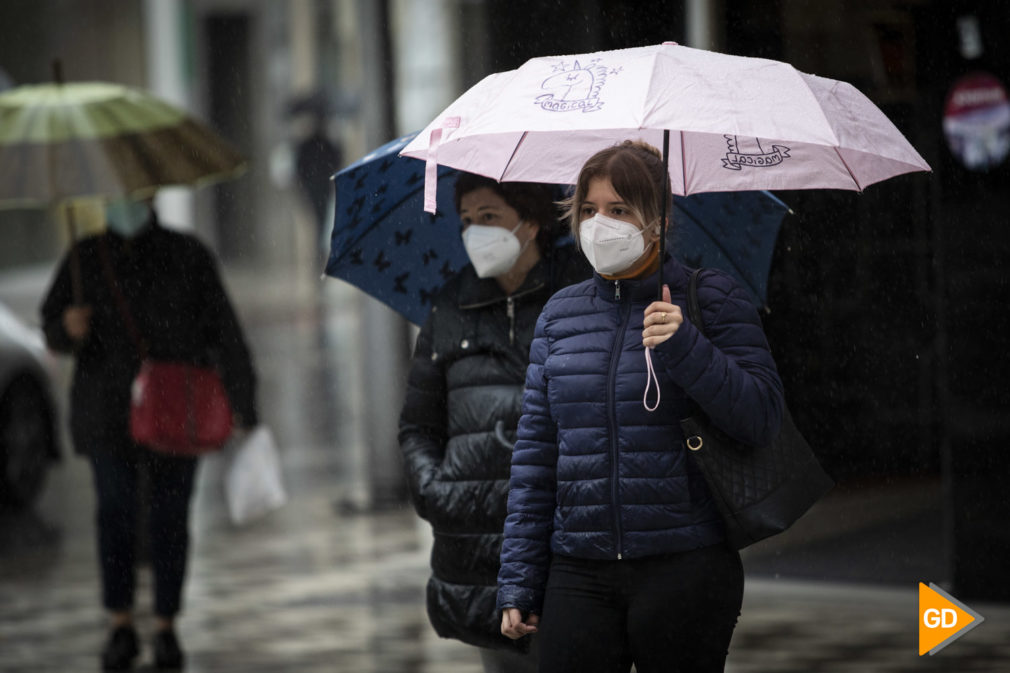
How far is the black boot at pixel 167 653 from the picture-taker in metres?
6.73

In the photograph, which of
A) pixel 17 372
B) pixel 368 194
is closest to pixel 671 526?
pixel 368 194

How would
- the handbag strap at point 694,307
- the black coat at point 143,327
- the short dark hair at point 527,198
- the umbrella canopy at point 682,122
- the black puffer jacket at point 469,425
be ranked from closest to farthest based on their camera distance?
the umbrella canopy at point 682,122 < the handbag strap at point 694,307 < the black puffer jacket at point 469,425 < the short dark hair at point 527,198 < the black coat at point 143,327

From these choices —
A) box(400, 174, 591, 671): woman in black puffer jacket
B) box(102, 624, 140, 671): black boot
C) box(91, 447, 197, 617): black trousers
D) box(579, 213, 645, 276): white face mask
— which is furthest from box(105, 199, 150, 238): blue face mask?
box(579, 213, 645, 276): white face mask

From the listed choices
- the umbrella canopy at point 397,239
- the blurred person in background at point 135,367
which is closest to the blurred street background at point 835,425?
the blurred person in background at point 135,367

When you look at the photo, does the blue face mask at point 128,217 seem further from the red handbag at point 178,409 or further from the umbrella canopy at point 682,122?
the umbrella canopy at point 682,122

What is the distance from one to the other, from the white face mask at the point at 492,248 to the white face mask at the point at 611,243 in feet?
2.66

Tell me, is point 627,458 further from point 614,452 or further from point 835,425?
point 835,425

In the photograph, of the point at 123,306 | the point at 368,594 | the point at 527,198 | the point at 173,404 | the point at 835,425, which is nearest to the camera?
the point at 527,198

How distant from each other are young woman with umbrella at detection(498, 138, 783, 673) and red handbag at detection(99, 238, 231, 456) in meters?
3.11

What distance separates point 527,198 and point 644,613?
136cm

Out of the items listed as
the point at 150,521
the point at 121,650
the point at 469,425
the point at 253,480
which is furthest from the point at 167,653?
the point at 469,425

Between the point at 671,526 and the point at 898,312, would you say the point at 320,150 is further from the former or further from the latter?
the point at 671,526

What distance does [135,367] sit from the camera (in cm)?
686

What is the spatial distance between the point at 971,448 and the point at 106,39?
486 inches
